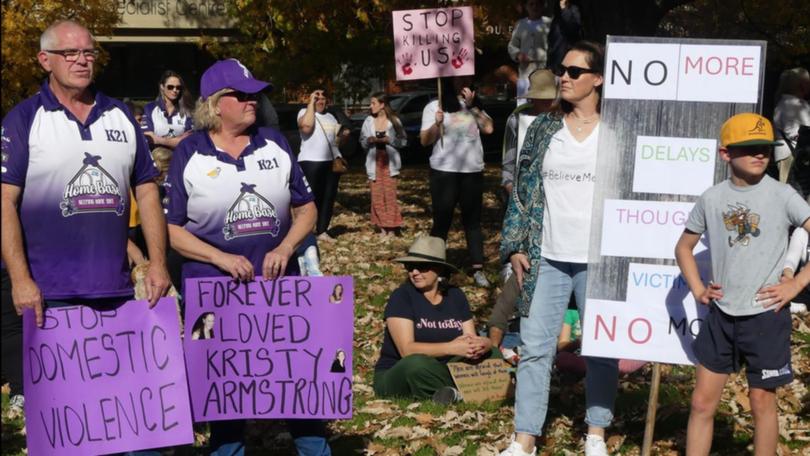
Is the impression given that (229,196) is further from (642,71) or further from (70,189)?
(642,71)

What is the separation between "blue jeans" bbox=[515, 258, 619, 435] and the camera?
19.7ft

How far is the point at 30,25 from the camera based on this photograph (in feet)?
62.3

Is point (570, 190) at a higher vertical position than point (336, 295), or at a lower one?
higher

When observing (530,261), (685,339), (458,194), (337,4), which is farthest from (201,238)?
(337,4)

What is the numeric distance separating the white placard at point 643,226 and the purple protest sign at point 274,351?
1.26m

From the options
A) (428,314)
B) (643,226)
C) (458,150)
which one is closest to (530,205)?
(643,226)

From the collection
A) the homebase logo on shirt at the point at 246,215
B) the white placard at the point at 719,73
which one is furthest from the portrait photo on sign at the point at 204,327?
the white placard at the point at 719,73

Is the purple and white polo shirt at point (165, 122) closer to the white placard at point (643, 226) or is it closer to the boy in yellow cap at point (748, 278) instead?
the white placard at point (643, 226)

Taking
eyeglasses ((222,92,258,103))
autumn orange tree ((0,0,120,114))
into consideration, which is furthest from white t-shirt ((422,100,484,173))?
autumn orange tree ((0,0,120,114))

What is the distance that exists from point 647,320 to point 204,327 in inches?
82.7

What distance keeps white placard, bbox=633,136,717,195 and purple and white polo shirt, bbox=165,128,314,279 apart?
1683mm

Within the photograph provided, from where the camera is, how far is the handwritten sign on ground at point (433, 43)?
482 inches

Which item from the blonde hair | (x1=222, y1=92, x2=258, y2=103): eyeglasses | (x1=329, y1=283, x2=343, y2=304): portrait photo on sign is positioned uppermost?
(x1=222, y1=92, x2=258, y2=103): eyeglasses

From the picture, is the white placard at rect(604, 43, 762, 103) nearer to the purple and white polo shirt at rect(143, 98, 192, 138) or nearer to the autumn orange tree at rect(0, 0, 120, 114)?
the purple and white polo shirt at rect(143, 98, 192, 138)
